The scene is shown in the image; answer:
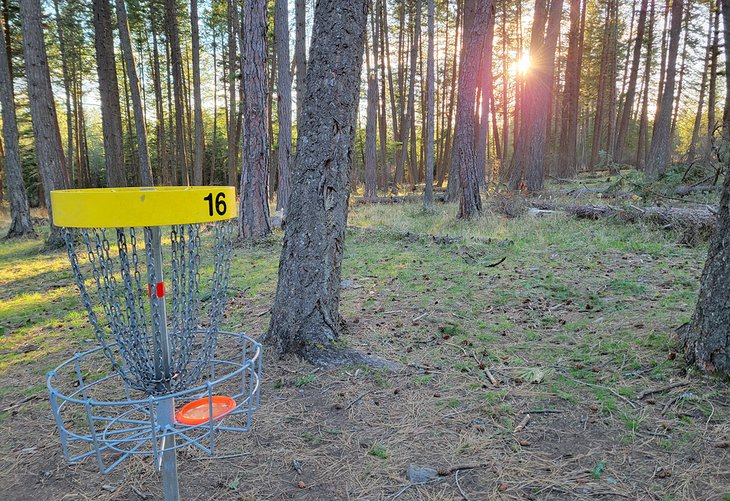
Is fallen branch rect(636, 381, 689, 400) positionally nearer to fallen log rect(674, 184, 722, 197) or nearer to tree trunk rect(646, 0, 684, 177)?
fallen log rect(674, 184, 722, 197)

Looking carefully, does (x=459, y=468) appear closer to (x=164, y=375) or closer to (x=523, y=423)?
(x=523, y=423)

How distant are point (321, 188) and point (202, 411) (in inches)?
74.5

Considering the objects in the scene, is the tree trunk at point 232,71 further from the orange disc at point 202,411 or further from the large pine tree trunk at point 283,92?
the orange disc at point 202,411

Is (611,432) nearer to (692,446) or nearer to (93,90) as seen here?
(692,446)

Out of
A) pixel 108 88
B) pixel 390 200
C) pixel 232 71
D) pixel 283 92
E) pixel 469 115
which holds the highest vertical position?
pixel 232 71

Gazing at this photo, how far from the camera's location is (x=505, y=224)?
346 inches

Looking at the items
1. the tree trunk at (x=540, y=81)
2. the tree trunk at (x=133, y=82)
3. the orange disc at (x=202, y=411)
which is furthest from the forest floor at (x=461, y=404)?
the tree trunk at (x=540, y=81)

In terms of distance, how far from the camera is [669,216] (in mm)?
7227

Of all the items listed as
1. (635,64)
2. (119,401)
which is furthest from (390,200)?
(119,401)

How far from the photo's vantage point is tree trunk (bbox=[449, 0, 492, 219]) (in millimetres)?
8844

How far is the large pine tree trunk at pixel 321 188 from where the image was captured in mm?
3131

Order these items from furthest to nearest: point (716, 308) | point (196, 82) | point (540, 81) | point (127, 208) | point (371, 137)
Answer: point (371, 137), point (196, 82), point (540, 81), point (716, 308), point (127, 208)

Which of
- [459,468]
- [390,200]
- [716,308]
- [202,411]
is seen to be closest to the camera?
[202,411]

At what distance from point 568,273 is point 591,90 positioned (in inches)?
983
